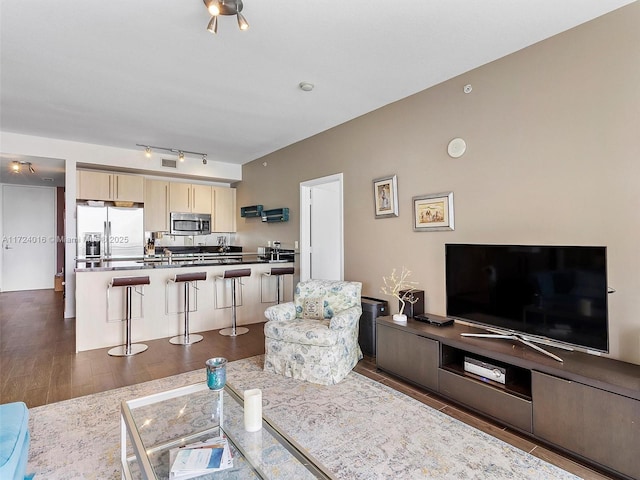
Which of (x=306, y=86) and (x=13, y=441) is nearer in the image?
(x=13, y=441)

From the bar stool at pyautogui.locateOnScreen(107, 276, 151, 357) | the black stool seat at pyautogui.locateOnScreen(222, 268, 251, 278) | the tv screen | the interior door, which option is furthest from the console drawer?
the interior door

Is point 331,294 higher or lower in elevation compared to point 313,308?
higher

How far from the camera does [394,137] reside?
3.73 metres

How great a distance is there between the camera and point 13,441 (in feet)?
4.60

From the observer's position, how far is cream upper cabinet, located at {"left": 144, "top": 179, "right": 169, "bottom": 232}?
6.20 metres

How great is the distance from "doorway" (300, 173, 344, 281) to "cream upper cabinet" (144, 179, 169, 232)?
2909 mm

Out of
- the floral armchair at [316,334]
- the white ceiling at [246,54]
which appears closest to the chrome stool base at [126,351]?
the floral armchair at [316,334]

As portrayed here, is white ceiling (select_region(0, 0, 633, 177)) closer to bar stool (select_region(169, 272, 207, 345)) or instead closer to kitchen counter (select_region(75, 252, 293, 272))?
kitchen counter (select_region(75, 252, 293, 272))

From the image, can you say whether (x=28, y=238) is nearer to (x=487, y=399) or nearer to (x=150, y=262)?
(x=150, y=262)

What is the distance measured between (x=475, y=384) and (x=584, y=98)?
2.16 m

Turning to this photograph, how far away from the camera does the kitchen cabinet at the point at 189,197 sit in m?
6.45

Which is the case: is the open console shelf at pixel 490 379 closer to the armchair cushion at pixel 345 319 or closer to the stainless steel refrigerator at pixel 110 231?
the armchair cushion at pixel 345 319

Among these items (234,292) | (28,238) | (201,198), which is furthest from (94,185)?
(28,238)

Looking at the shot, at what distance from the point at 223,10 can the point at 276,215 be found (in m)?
3.63
